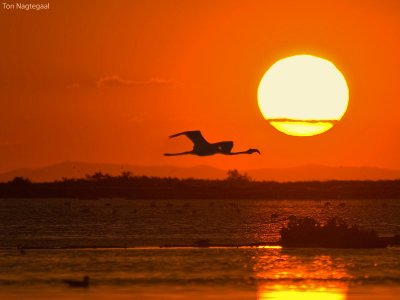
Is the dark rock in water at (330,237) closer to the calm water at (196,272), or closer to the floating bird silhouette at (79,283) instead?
the calm water at (196,272)

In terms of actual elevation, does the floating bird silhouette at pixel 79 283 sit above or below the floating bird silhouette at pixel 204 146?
below

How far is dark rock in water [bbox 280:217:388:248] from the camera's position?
74375 millimetres

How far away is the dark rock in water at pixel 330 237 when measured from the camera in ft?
244

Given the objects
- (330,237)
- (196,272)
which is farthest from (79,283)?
(330,237)

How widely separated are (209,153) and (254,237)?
115ft

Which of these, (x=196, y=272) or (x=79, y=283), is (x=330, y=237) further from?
(x=79, y=283)

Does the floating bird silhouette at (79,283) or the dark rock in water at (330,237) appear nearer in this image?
the floating bird silhouette at (79,283)

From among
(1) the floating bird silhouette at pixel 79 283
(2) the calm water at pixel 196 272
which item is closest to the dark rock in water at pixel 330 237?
(2) the calm water at pixel 196 272

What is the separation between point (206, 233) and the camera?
3986 inches

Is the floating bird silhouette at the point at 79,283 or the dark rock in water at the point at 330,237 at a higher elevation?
the dark rock in water at the point at 330,237

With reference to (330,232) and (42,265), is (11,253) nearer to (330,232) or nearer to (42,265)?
(42,265)

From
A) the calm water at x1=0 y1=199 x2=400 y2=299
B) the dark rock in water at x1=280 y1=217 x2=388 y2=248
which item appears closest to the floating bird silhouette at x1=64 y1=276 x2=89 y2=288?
the calm water at x1=0 y1=199 x2=400 y2=299

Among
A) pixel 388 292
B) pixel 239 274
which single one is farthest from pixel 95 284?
pixel 388 292

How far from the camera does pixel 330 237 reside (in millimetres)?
74875
